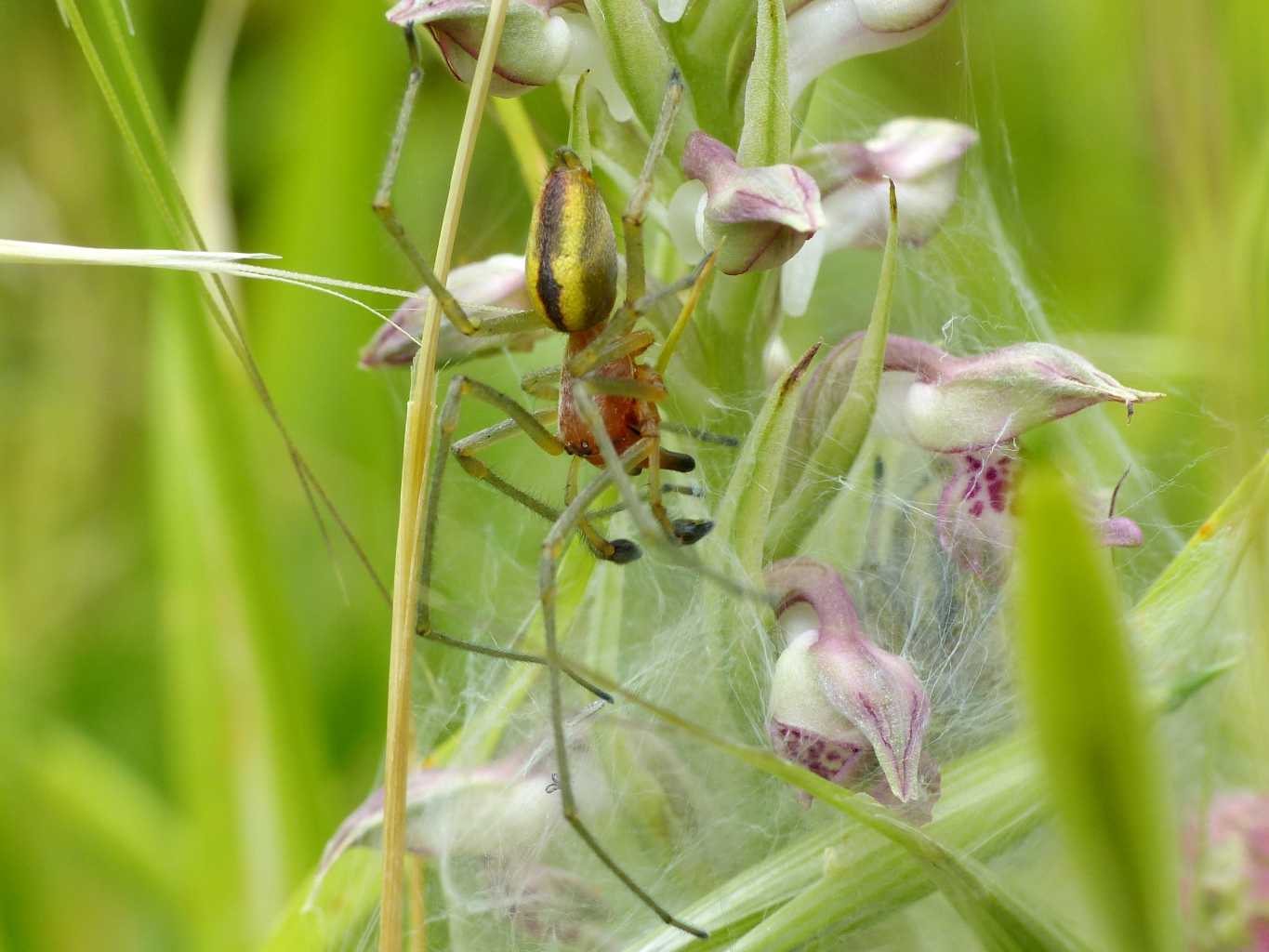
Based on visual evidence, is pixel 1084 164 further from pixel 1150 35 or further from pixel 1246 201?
pixel 1150 35

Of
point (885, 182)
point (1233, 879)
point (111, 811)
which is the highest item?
point (885, 182)

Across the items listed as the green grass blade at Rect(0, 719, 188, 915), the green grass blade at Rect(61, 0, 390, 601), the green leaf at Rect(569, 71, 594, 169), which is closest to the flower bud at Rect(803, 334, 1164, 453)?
the green leaf at Rect(569, 71, 594, 169)

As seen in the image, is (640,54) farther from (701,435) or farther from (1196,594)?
(1196,594)

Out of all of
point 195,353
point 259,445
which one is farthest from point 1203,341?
point 259,445

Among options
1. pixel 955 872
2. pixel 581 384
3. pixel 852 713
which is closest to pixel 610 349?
pixel 581 384

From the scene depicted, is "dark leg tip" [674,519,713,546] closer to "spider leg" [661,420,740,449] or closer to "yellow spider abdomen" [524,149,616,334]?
"spider leg" [661,420,740,449]

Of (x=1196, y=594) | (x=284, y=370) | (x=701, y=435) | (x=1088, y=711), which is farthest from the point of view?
(x=284, y=370)

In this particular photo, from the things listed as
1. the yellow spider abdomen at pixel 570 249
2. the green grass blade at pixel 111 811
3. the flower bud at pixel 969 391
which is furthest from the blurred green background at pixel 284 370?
the yellow spider abdomen at pixel 570 249
